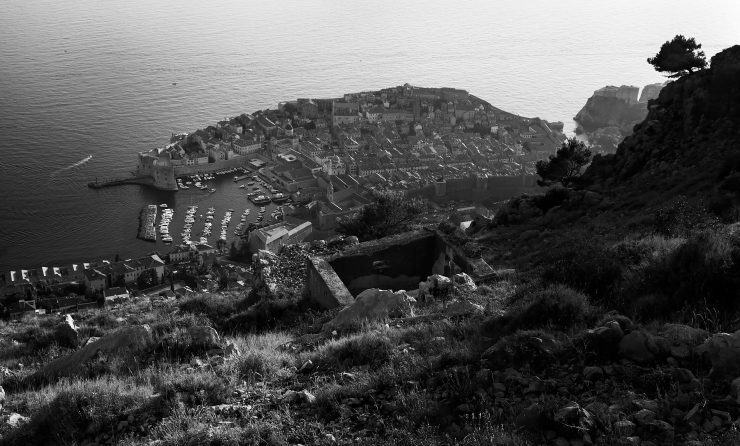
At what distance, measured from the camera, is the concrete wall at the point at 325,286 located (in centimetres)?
579

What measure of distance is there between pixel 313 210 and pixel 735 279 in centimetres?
2106

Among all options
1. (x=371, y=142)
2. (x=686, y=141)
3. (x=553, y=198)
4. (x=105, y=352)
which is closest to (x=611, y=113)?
(x=371, y=142)

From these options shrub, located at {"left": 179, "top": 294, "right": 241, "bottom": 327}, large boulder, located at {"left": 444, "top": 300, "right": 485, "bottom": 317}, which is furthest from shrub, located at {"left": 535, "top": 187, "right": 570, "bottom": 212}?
large boulder, located at {"left": 444, "top": 300, "right": 485, "bottom": 317}

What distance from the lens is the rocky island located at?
32.8 meters

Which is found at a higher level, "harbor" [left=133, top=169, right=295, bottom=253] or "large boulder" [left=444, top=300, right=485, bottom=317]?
"large boulder" [left=444, top=300, right=485, bottom=317]

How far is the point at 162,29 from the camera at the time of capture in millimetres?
53219

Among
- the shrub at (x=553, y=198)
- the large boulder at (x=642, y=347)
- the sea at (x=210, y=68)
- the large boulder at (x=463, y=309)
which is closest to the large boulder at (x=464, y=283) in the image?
the large boulder at (x=463, y=309)

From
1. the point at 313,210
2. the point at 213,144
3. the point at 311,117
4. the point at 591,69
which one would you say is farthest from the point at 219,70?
the point at 591,69

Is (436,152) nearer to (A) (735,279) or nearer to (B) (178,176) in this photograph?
(B) (178,176)

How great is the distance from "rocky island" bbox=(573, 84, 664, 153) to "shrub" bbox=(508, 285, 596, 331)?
30036 millimetres

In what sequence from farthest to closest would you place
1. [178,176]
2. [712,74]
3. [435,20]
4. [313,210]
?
[435,20]
[178,176]
[313,210]
[712,74]

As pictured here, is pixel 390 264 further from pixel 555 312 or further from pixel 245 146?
pixel 245 146

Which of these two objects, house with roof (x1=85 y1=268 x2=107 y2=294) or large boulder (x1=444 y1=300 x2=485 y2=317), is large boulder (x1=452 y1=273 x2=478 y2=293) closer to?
large boulder (x1=444 y1=300 x2=485 y2=317)

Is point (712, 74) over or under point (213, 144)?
over
